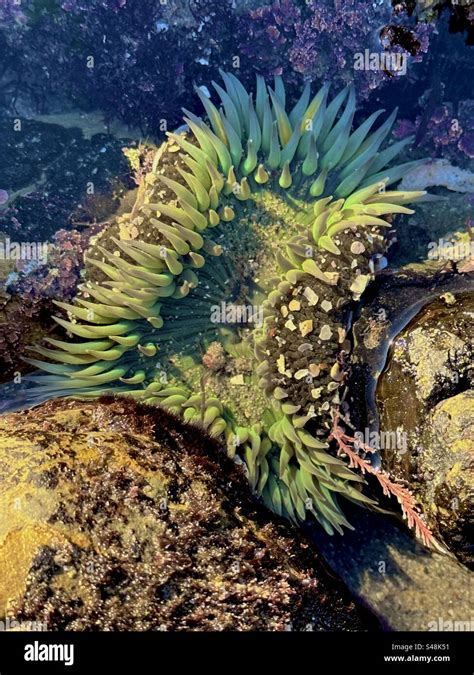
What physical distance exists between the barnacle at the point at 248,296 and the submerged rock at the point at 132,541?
0.63m

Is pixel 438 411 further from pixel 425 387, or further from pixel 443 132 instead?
pixel 443 132

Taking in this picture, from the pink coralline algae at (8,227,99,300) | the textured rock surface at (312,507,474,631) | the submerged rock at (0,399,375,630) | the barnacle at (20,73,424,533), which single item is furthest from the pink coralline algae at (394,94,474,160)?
the submerged rock at (0,399,375,630)

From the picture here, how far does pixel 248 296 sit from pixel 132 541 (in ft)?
6.65

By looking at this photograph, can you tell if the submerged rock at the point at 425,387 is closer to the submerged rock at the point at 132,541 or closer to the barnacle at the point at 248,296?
the barnacle at the point at 248,296

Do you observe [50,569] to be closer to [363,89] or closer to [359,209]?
[359,209]

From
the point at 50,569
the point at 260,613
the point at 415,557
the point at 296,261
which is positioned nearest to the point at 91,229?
the point at 296,261

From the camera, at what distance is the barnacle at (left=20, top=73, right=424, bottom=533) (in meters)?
4.04

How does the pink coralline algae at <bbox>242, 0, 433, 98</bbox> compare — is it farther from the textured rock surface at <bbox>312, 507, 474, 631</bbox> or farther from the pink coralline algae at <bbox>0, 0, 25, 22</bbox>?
the textured rock surface at <bbox>312, 507, 474, 631</bbox>

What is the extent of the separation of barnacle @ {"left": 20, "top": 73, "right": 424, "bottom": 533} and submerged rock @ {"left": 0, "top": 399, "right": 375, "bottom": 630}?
2.06ft

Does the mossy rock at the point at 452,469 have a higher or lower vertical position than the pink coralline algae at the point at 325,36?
lower

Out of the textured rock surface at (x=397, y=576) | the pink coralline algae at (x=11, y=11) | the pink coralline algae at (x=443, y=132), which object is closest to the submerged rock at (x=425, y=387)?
the textured rock surface at (x=397, y=576)

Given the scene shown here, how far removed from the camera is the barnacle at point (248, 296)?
13.2ft

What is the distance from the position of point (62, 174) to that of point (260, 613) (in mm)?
4124

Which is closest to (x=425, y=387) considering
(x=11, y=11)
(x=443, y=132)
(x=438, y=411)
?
(x=438, y=411)
